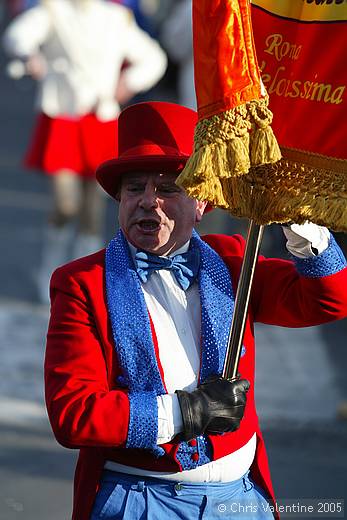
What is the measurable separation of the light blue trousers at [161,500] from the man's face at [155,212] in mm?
612

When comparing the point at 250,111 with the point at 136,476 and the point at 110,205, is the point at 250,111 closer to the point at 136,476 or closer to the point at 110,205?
the point at 136,476

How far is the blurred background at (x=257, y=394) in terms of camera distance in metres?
5.81

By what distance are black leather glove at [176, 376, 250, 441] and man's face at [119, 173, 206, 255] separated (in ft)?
1.37

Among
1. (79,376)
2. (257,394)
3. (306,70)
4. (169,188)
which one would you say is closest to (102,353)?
(79,376)

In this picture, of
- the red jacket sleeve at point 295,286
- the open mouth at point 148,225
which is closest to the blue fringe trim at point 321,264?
the red jacket sleeve at point 295,286

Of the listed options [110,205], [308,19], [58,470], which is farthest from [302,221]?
[110,205]

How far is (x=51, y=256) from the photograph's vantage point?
29.5 feet

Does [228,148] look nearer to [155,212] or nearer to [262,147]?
[262,147]

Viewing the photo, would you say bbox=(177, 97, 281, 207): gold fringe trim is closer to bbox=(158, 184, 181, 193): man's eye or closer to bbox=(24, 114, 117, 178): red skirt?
bbox=(158, 184, 181, 193): man's eye

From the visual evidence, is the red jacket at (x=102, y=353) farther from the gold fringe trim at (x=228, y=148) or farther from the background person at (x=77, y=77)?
the background person at (x=77, y=77)

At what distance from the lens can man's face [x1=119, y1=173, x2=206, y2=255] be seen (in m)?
3.31

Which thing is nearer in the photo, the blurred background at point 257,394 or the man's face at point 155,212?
the man's face at point 155,212

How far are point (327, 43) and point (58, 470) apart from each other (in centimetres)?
336

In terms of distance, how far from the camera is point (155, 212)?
10.8ft
